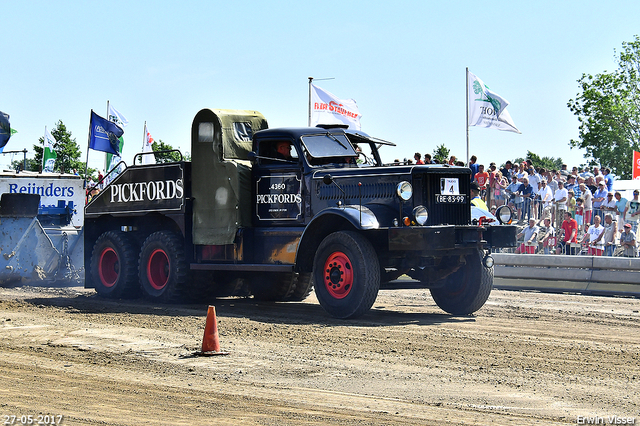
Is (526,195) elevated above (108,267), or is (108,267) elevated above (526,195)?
(526,195)

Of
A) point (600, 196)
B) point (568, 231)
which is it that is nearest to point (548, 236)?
point (568, 231)

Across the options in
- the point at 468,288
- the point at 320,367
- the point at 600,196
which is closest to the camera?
the point at 320,367

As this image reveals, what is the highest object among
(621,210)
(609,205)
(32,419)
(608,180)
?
(608,180)

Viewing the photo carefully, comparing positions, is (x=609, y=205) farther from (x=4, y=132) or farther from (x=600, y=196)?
(x=4, y=132)

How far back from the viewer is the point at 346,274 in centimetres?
1071

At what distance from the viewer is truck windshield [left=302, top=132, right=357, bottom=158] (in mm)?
11945

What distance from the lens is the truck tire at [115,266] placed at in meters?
13.9

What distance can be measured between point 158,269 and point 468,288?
206 inches

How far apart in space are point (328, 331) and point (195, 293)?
4.16 m

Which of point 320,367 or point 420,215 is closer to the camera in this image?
point 320,367

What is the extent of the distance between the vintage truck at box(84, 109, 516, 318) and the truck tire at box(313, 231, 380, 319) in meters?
0.02

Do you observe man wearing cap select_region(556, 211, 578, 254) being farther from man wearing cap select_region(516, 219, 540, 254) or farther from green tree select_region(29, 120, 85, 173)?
green tree select_region(29, 120, 85, 173)

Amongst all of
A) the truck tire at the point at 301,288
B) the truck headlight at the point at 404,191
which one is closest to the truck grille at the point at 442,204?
the truck headlight at the point at 404,191

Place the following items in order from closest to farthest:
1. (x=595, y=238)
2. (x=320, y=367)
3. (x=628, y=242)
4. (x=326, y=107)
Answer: (x=320, y=367) → (x=628, y=242) → (x=595, y=238) → (x=326, y=107)
